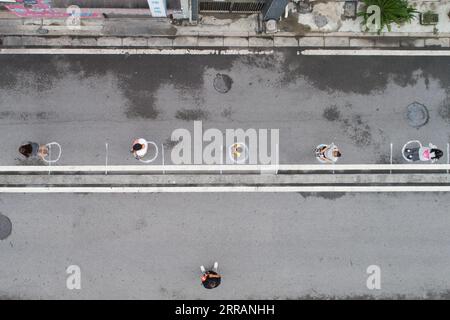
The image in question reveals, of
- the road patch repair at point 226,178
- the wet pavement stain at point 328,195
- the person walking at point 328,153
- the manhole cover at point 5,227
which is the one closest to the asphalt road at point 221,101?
the person walking at point 328,153

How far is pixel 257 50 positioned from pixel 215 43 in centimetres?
151

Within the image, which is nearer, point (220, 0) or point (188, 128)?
point (220, 0)

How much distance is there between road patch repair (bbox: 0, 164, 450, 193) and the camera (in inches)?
524

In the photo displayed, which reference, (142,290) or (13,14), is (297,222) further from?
(13,14)

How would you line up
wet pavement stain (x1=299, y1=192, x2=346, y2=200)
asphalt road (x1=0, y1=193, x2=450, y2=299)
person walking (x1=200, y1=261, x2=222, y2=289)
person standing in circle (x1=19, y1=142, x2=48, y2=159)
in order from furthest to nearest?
wet pavement stain (x1=299, y1=192, x2=346, y2=200)
asphalt road (x1=0, y1=193, x2=450, y2=299)
person walking (x1=200, y1=261, x2=222, y2=289)
person standing in circle (x1=19, y1=142, x2=48, y2=159)

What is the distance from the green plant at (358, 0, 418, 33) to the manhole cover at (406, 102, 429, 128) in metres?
2.88

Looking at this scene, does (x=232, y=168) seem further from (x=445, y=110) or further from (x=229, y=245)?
(x=445, y=110)

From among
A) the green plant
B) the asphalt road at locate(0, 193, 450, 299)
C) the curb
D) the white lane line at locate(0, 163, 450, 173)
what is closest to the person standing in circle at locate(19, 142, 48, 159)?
the white lane line at locate(0, 163, 450, 173)

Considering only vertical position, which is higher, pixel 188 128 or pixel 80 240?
pixel 188 128

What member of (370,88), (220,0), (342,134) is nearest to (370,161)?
(342,134)

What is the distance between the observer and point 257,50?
44.3ft

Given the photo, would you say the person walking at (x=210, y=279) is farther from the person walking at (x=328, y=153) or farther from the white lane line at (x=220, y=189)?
the person walking at (x=328, y=153)

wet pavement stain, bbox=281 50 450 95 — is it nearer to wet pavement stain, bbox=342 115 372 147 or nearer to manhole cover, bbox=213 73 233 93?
wet pavement stain, bbox=342 115 372 147
